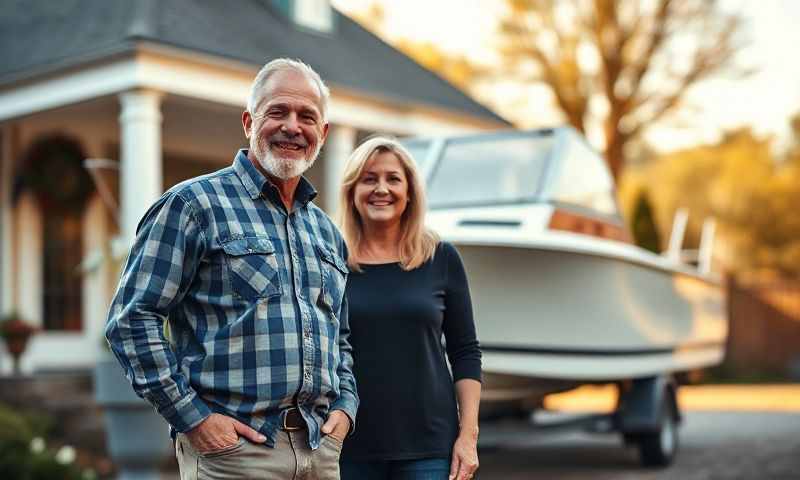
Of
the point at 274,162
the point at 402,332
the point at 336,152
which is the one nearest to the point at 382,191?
the point at 402,332

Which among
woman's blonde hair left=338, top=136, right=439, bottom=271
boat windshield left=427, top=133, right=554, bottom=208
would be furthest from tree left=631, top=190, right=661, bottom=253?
woman's blonde hair left=338, top=136, right=439, bottom=271

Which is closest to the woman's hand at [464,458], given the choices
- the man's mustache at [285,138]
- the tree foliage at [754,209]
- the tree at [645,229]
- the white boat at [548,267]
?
the man's mustache at [285,138]

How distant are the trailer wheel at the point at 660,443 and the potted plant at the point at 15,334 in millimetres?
6883

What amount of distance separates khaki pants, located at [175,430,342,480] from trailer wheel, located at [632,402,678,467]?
19.3 ft

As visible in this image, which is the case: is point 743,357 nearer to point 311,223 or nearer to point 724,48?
point 724,48

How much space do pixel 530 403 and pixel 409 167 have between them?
516cm

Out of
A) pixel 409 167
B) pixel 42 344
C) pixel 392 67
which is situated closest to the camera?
pixel 409 167

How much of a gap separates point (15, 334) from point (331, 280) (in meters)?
9.69

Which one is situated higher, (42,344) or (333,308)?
(333,308)

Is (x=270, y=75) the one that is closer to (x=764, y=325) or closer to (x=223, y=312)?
(x=223, y=312)

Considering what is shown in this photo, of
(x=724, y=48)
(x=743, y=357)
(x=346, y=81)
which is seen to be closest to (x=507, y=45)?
(x=724, y=48)

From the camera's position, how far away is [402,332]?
3.24m

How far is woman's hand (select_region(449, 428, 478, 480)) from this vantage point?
3.18 m

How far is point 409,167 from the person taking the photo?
3.41m
